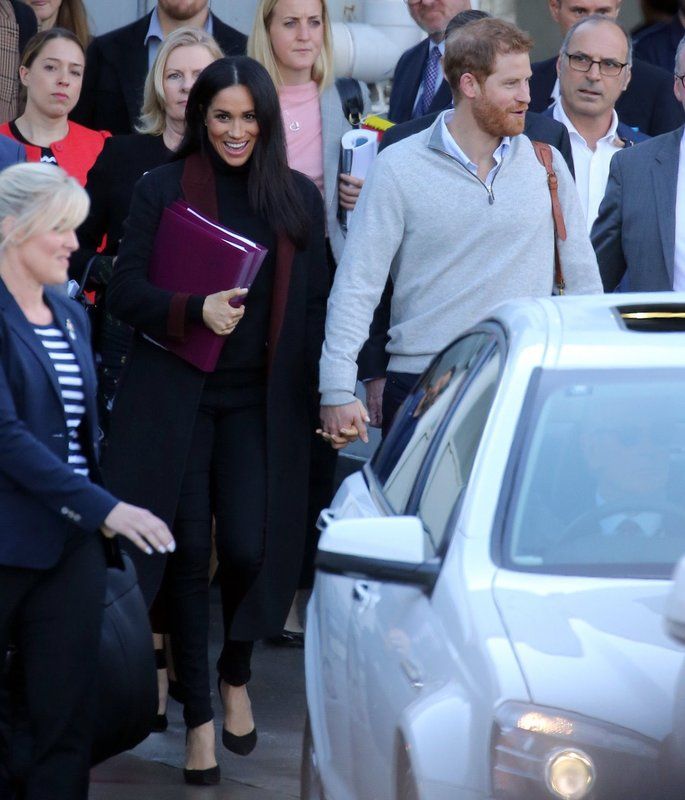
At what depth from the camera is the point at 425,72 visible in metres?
7.66

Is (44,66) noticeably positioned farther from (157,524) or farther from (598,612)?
(598,612)

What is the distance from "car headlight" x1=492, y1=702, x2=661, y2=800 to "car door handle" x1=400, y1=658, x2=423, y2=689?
300mm

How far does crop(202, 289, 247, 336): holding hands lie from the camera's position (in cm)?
526

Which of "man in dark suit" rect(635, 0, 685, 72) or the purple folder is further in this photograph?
"man in dark suit" rect(635, 0, 685, 72)

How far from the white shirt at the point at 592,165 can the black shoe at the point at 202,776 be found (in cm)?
285

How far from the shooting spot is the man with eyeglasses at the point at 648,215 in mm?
6516

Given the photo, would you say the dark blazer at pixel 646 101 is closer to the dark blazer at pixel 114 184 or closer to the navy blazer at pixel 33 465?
the dark blazer at pixel 114 184

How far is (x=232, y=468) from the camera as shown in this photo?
18.0 ft

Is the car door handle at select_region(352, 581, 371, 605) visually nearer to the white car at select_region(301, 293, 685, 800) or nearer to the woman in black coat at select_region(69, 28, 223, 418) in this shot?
the white car at select_region(301, 293, 685, 800)

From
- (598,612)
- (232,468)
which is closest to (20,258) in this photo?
(232,468)

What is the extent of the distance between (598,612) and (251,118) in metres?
2.74

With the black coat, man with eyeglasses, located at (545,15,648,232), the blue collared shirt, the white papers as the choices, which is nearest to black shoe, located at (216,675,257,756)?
the black coat

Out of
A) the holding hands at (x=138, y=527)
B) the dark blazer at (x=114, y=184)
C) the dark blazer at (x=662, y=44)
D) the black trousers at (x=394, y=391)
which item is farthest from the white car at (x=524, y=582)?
the dark blazer at (x=662, y=44)

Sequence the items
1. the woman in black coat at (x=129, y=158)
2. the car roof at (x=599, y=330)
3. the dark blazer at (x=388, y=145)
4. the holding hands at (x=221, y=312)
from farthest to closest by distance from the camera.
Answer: the woman in black coat at (x=129, y=158), the dark blazer at (x=388, y=145), the holding hands at (x=221, y=312), the car roof at (x=599, y=330)
